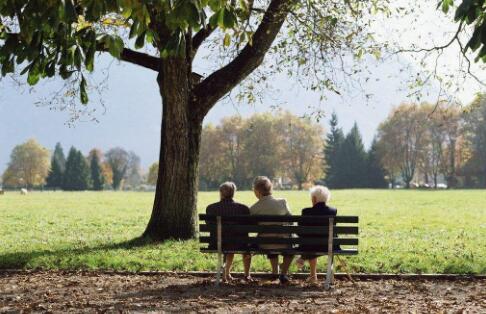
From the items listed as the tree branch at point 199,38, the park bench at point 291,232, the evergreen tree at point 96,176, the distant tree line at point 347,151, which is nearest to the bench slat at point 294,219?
the park bench at point 291,232

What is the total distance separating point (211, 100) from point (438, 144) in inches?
3250

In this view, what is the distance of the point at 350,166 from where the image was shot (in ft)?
323

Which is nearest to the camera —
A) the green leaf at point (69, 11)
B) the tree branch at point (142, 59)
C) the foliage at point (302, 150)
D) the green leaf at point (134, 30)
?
the green leaf at point (69, 11)

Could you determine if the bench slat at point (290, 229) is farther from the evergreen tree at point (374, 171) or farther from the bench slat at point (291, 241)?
the evergreen tree at point (374, 171)

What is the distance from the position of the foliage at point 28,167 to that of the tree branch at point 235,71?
118856 millimetres

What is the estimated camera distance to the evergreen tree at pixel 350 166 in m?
98.1

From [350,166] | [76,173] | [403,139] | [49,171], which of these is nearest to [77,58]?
[403,139]

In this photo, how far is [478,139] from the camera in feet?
298

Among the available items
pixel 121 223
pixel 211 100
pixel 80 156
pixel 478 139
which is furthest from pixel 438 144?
pixel 211 100

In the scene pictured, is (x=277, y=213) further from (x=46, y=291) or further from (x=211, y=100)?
(x=211, y=100)

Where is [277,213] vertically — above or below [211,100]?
below

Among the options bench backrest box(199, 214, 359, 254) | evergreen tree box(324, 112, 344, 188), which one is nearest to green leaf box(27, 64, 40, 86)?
bench backrest box(199, 214, 359, 254)

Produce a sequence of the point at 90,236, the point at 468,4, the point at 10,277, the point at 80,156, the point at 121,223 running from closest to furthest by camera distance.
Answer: the point at 468,4
the point at 10,277
the point at 90,236
the point at 121,223
the point at 80,156

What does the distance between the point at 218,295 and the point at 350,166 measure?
90512 millimetres
